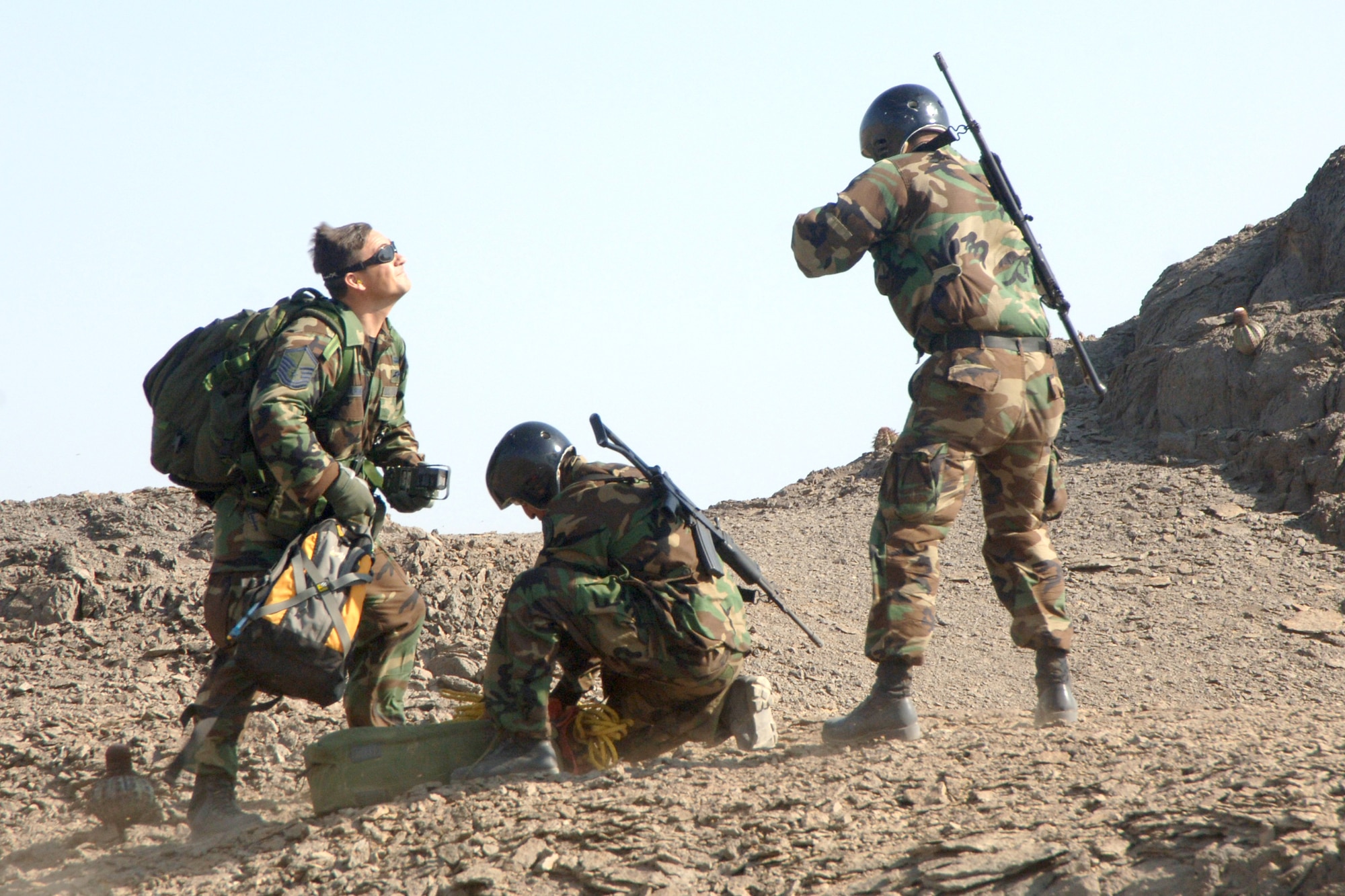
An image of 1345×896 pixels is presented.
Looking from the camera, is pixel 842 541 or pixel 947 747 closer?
pixel 947 747

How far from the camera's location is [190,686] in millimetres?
5879

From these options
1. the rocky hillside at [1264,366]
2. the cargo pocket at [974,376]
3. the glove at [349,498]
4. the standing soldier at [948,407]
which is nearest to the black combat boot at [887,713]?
the standing soldier at [948,407]

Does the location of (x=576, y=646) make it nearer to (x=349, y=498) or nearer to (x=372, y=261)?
(x=349, y=498)

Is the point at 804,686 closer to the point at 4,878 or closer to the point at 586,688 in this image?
the point at 586,688

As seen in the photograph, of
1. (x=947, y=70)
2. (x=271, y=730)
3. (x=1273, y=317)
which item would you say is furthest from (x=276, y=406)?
(x=1273, y=317)

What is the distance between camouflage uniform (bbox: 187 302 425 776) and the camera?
393cm

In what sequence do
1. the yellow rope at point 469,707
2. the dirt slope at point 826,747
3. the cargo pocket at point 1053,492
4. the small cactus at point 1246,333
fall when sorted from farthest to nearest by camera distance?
the small cactus at point 1246,333 < the yellow rope at point 469,707 < the cargo pocket at point 1053,492 < the dirt slope at point 826,747

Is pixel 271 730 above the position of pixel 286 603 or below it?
below

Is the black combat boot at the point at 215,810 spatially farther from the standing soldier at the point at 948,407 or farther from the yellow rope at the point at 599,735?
the standing soldier at the point at 948,407

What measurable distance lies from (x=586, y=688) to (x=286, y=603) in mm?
1232

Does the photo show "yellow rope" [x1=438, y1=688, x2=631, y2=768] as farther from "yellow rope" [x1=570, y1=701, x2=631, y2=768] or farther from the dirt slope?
the dirt slope

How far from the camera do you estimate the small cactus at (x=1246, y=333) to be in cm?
938

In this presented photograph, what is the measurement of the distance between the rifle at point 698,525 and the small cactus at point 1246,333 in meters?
6.36

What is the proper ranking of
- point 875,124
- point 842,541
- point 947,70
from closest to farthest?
point 875,124 < point 947,70 < point 842,541
